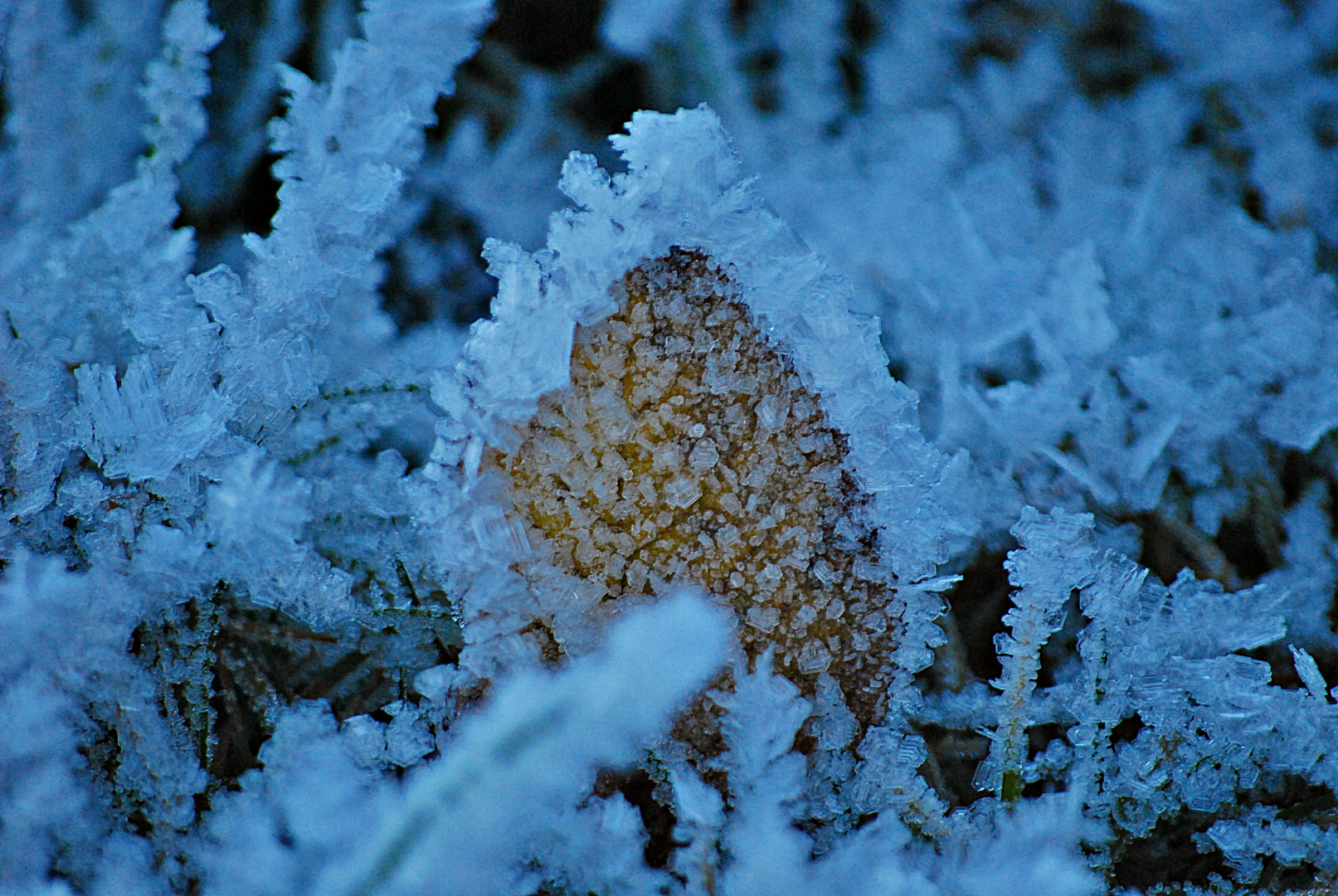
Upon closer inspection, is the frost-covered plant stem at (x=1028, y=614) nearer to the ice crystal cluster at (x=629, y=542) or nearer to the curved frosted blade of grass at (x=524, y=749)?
the ice crystal cluster at (x=629, y=542)

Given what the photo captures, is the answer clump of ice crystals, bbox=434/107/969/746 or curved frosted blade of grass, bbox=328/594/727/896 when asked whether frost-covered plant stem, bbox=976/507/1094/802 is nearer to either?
clump of ice crystals, bbox=434/107/969/746

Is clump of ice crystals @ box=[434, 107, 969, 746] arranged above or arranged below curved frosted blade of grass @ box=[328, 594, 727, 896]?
above

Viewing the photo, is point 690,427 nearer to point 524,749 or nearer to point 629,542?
point 629,542

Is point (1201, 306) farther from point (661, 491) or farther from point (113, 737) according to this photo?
point (113, 737)

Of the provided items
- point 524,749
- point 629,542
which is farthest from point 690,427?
point 524,749

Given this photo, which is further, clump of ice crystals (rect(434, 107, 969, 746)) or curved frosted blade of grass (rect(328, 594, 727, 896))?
clump of ice crystals (rect(434, 107, 969, 746))

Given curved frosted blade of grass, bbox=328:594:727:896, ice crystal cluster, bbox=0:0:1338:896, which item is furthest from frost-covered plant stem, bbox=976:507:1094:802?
curved frosted blade of grass, bbox=328:594:727:896

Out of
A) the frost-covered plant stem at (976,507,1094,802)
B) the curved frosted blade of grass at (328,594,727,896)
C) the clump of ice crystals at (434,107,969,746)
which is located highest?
the clump of ice crystals at (434,107,969,746)

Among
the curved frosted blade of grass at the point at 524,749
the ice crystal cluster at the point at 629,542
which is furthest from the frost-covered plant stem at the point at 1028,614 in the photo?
the curved frosted blade of grass at the point at 524,749

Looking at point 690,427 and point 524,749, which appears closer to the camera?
point 524,749
